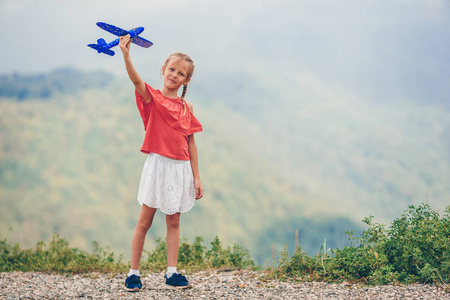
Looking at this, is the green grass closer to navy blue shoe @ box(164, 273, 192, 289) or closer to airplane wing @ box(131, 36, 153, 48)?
navy blue shoe @ box(164, 273, 192, 289)

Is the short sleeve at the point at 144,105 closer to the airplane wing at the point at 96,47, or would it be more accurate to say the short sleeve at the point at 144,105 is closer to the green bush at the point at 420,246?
the airplane wing at the point at 96,47

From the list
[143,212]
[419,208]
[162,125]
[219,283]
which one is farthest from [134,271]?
[419,208]

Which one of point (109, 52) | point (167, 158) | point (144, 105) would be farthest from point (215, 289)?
point (109, 52)

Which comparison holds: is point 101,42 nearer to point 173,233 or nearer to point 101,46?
point 101,46

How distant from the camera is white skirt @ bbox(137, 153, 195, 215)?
490 cm

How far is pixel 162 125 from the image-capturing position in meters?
4.91

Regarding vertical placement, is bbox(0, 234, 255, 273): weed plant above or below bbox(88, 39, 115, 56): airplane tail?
below

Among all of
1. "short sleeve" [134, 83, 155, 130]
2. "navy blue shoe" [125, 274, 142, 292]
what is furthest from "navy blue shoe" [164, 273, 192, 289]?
"short sleeve" [134, 83, 155, 130]

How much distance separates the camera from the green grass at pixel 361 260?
5188 millimetres

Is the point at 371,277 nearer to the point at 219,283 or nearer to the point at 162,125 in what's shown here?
the point at 219,283

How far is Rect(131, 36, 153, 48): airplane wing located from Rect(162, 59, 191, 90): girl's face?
0.29 meters

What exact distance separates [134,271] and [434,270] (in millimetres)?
3227

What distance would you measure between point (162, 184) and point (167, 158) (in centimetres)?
28

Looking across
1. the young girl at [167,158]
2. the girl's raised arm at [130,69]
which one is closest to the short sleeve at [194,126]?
the young girl at [167,158]
